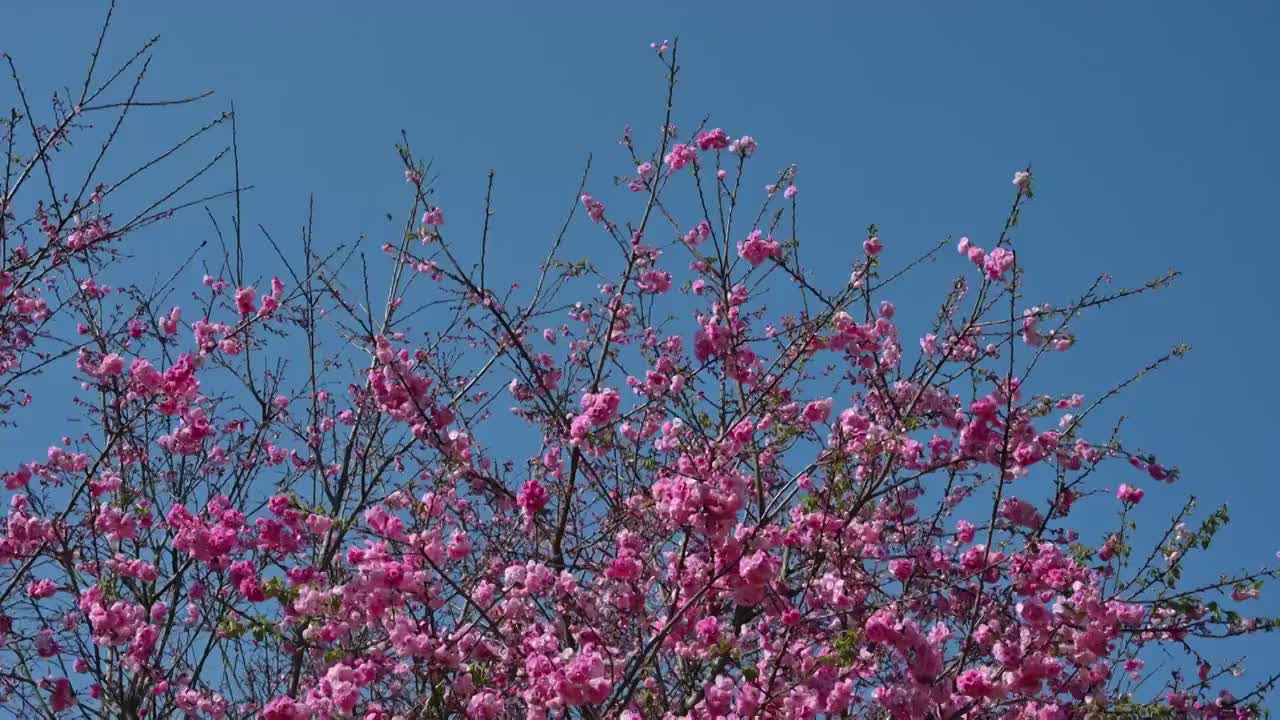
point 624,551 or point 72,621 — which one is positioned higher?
point 72,621

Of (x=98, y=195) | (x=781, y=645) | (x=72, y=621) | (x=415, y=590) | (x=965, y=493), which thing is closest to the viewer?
(x=415, y=590)

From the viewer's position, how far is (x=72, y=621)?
239 inches

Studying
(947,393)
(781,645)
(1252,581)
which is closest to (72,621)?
(781,645)

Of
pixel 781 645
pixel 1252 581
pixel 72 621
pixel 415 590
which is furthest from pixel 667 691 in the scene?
pixel 72 621

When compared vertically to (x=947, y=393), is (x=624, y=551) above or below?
below

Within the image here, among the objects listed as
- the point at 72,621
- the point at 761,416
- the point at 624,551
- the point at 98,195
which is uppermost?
the point at 98,195

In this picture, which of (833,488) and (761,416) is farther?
(761,416)

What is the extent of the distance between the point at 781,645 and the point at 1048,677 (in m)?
1.15

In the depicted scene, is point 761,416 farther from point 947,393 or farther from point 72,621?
point 72,621

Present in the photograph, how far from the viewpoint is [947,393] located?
Result: 17.7ft

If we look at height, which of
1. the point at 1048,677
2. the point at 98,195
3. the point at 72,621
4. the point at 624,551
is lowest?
the point at 1048,677

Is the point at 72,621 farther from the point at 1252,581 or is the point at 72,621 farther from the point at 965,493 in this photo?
the point at 1252,581

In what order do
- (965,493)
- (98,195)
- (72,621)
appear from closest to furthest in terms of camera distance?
(98,195), (72,621), (965,493)

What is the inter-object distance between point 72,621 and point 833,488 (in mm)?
4386
